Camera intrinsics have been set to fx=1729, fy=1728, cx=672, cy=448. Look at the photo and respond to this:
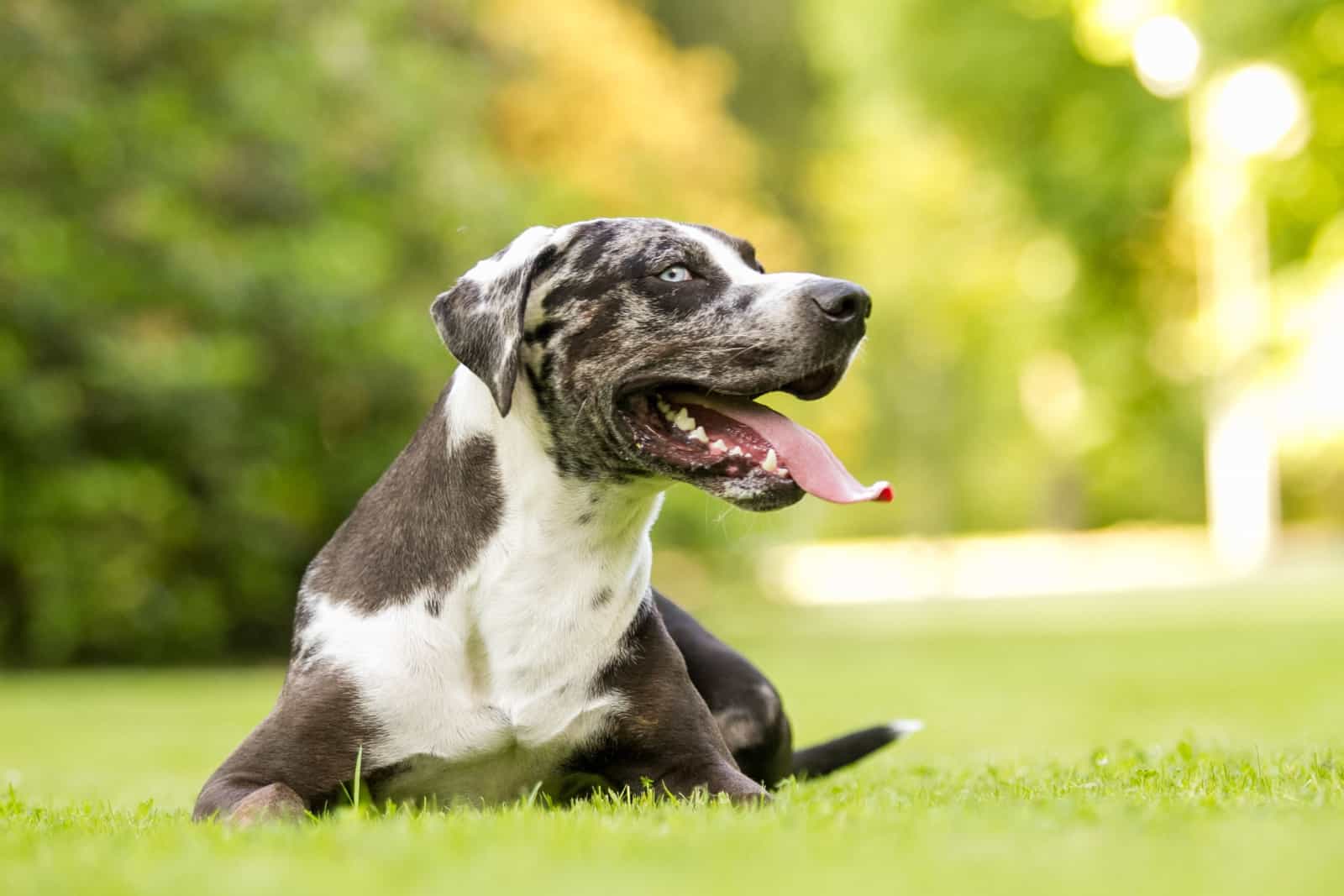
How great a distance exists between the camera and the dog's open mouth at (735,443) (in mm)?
4527

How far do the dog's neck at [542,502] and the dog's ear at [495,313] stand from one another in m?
0.11

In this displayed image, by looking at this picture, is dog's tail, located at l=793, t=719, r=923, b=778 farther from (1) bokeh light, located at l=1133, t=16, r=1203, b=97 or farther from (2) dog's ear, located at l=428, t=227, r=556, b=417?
(1) bokeh light, located at l=1133, t=16, r=1203, b=97

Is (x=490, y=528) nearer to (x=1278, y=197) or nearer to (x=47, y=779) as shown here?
(x=47, y=779)

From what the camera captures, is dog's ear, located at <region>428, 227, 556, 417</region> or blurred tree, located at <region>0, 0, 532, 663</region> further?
blurred tree, located at <region>0, 0, 532, 663</region>

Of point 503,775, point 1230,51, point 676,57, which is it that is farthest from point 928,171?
point 503,775

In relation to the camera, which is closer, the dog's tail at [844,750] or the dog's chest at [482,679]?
the dog's chest at [482,679]

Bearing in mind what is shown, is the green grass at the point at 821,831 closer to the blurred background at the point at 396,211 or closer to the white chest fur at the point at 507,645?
the white chest fur at the point at 507,645

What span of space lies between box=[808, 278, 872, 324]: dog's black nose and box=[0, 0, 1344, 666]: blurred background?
8.80m

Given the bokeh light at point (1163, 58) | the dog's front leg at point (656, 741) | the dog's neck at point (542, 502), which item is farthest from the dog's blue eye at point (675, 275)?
the bokeh light at point (1163, 58)

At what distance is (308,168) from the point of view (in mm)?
18250

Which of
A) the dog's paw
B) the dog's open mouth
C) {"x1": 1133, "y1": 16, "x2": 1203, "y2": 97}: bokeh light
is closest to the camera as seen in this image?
the dog's paw

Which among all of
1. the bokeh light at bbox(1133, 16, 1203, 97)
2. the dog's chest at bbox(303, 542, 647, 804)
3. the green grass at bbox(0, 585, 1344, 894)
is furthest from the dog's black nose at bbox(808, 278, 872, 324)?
the bokeh light at bbox(1133, 16, 1203, 97)

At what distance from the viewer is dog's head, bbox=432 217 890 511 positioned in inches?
180

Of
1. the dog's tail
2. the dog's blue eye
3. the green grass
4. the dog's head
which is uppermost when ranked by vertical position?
the dog's blue eye
